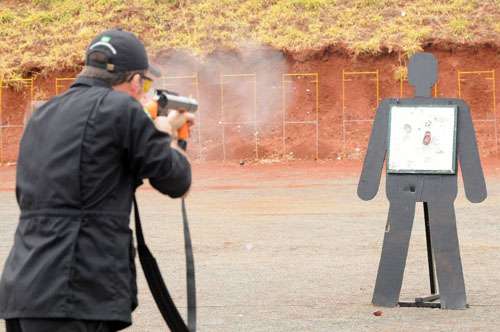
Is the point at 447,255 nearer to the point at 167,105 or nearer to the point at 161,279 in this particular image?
the point at 161,279

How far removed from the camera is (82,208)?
483 centimetres

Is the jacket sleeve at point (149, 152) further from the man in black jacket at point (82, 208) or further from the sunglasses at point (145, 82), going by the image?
the sunglasses at point (145, 82)

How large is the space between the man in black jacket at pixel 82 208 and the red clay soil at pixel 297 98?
1168 inches

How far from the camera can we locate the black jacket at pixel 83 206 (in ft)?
15.7

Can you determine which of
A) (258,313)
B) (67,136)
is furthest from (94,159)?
(258,313)

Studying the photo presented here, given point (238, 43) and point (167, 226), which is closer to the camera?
point (167, 226)

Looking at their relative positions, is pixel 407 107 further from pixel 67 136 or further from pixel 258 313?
pixel 67 136

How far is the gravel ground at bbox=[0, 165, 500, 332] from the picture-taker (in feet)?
32.9

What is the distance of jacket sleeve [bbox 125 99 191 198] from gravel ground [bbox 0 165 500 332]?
4.78m

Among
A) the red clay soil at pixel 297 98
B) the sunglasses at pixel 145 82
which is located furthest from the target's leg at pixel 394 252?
the red clay soil at pixel 297 98

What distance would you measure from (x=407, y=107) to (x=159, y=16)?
32.2 m

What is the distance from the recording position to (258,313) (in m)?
10.3

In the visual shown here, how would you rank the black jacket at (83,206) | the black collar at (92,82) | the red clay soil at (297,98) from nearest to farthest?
1. the black jacket at (83,206)
2. the black collar at (92,82)
3. the red clay soil at (297,98)

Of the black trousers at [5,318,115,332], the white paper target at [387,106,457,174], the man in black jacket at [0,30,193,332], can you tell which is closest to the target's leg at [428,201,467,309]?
the white paper target at [387,106,457,174]
